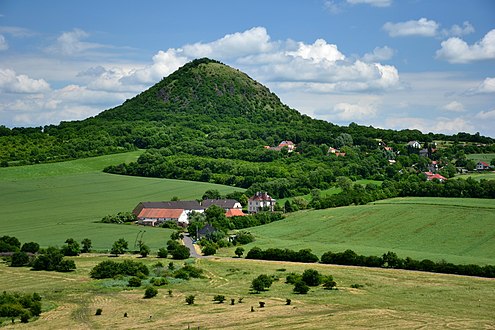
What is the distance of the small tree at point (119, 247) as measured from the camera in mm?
83812

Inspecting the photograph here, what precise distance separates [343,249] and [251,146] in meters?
100

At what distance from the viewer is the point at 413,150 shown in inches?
7313

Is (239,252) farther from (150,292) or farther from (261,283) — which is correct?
(150,292)

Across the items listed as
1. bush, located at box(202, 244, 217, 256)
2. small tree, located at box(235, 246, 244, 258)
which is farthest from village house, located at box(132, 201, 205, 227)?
small tree, located at box(235, 246, 244, 258)

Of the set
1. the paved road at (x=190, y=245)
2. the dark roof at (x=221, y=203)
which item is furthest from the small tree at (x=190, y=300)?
the dark roof at (x=221, y=203)

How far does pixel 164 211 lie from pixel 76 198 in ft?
68.8

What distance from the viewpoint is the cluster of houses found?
11144 cm

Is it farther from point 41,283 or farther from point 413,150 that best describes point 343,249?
point 413,150

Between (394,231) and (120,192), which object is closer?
(394,231)

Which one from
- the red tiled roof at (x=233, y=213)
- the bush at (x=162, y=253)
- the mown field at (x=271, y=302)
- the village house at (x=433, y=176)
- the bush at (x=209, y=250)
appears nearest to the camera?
the mown field at (x=271, y=302)

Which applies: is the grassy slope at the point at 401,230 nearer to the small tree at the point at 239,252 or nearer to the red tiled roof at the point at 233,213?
the small tree at the point at 239,252

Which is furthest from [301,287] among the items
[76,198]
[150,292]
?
[76,198]

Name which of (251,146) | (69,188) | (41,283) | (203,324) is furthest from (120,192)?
(203,324)

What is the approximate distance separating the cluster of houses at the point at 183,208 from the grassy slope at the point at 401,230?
10.3 m
